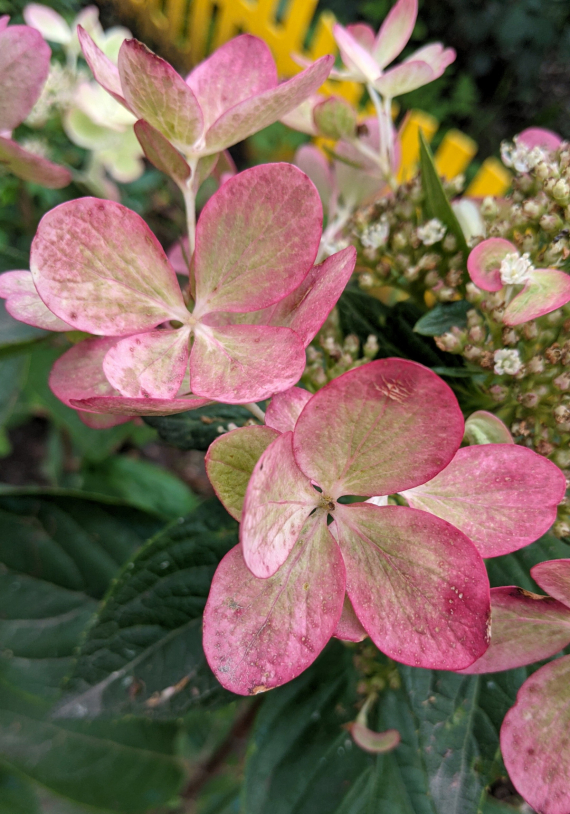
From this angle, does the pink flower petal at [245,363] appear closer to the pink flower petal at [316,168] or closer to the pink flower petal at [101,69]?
the pink flower petal at [101,69]

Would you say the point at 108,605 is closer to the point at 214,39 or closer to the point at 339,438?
the point at 339,438

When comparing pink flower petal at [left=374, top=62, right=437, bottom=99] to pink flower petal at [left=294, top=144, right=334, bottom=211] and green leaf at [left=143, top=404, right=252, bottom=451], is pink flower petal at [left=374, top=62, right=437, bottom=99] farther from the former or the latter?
green leaf at [left=143, top=404, right=252, bottom=451]

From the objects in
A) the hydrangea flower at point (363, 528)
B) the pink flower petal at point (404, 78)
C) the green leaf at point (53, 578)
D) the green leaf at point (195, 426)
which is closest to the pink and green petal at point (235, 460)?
the hydrangea flower at point (363, 528)

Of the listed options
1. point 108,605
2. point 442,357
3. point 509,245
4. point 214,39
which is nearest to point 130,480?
point 108,605

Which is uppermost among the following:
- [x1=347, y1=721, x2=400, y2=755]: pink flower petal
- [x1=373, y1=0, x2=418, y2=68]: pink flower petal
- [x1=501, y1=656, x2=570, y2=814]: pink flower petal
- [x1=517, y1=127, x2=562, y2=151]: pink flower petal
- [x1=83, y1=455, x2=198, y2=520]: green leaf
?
[x1=373, y1=0, x2=418, y2=68]: pink flower petal

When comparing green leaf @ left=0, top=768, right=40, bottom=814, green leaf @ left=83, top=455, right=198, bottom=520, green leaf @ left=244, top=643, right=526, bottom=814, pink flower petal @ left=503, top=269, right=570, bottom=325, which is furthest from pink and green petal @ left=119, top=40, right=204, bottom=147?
green leaf @ left=0, top=768, right=40, bottom=814

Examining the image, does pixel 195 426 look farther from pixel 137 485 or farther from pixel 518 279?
pixel 137 485

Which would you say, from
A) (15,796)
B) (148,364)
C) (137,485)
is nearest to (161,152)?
(148,364)
